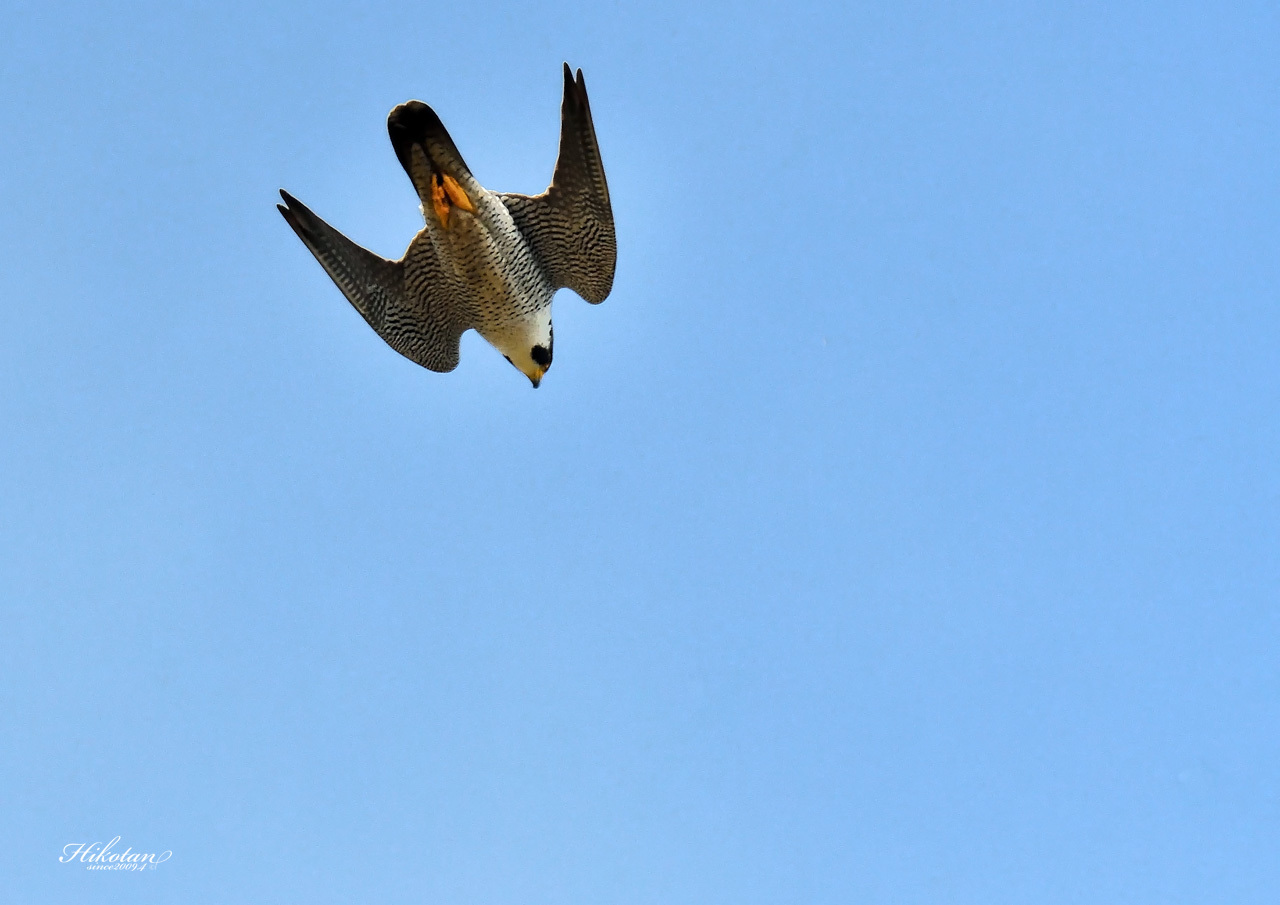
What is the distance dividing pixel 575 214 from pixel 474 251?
1.15 metres

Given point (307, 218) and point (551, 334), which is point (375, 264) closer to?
point (307, 218)

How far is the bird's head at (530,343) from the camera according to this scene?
10977mm

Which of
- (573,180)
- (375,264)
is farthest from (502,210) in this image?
(375,264)

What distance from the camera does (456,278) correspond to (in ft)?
33.2

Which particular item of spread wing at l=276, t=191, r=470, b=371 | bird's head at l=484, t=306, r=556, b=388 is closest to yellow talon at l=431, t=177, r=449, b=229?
spread wing at l=276, t=191, r=470, b=371

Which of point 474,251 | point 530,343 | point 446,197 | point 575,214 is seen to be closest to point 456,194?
point 446,197

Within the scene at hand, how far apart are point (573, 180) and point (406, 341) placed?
2940 mm

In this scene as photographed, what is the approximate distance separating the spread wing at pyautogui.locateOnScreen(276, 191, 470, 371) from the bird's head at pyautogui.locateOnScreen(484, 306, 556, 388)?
0.57 m

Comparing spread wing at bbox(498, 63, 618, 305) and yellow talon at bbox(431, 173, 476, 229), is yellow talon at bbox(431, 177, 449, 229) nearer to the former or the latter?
yellow talon at bbox(431, 173, 476, 229)

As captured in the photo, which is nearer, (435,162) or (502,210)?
(435,162)

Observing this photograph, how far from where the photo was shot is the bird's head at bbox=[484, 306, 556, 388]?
432 inches

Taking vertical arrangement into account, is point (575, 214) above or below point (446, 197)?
above

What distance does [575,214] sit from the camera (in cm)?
975

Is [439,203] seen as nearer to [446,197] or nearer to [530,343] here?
[446,197]
